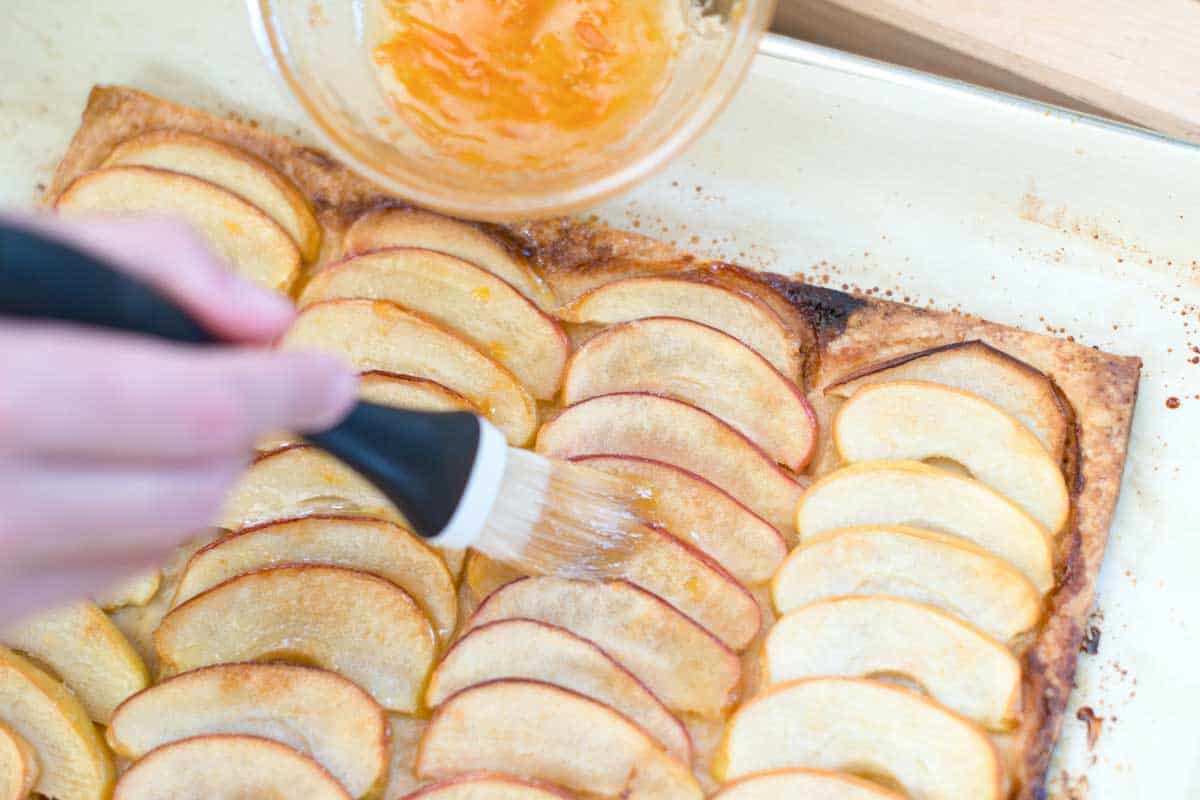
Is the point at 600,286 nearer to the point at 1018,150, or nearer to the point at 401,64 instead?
the point at 401,64

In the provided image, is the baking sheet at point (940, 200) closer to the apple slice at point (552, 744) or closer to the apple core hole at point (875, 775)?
the apple core hole at point (875, 775)

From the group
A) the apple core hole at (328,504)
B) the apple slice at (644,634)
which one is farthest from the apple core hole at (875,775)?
the apple core hole at (328,504)

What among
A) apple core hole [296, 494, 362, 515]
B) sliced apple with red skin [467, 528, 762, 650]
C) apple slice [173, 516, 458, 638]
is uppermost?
sliced apple with red skin [467, 528, 762, 650]

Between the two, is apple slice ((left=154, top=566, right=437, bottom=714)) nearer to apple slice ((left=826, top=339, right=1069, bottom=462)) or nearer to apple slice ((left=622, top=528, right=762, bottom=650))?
apple slice ((left=622, top=528, right=762, bottom=650))

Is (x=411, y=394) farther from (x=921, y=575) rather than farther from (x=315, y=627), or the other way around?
(x=921, y=575)

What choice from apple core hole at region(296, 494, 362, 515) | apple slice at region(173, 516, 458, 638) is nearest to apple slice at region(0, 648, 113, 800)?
apple slice at region(173, 516, 458, 638)

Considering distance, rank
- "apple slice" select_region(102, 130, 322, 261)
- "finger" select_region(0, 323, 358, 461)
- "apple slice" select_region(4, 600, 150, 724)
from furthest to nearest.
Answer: "apple slice" select_region(102, 130, 322, 261), "apple slice" select_region(4, 600, 150, 724), "finger" select_region(0, 323, 358, 461)
